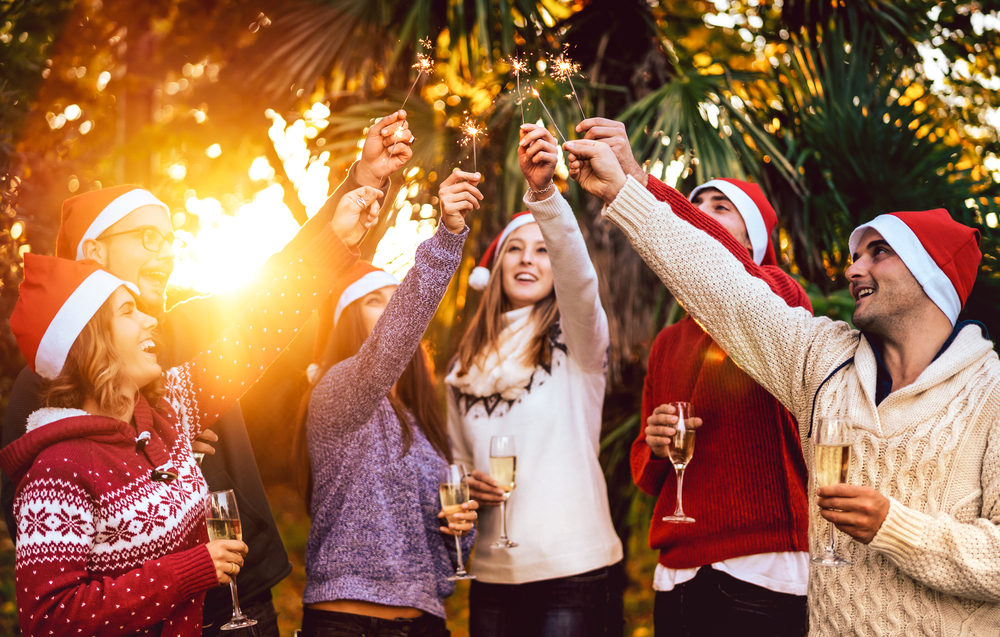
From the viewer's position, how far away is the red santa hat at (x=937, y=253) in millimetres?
1863

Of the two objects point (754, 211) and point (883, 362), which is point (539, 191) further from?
point (883, 362)

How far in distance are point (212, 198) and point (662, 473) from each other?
14.1 ft

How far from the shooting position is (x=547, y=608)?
260cm

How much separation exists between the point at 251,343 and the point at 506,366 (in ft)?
3.22

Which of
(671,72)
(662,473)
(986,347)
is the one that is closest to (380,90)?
(671,72)

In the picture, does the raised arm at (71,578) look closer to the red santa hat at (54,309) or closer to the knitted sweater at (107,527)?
the knitted sweater at (107,527)

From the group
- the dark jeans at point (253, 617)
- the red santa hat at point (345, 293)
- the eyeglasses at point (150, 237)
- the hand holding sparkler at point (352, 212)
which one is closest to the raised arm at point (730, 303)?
the hand holding sparkler at point (352, 212)

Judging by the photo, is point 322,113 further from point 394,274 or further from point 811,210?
point 811,210

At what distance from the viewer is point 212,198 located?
573 cm

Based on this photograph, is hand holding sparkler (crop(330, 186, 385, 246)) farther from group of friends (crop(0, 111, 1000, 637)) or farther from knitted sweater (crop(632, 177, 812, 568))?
knitted sweater (crop(632, 177, 812, 568))

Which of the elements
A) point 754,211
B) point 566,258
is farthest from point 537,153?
point 754,211

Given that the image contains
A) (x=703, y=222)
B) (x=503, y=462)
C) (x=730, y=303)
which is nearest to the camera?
(x=730, y=303)

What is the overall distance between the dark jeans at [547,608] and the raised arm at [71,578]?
1.18 meters

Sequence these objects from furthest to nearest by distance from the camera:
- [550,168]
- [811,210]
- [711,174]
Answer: [811,210], [711,174], [550,168]
